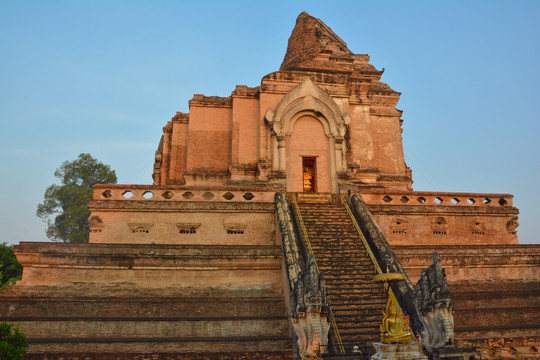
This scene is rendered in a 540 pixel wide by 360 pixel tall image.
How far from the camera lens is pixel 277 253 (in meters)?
14.0

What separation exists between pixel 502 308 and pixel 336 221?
19.0ft

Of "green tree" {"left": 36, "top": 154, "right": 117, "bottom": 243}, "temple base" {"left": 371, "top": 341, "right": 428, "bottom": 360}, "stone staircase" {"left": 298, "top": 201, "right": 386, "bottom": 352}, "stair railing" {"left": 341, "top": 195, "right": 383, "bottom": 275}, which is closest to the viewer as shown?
"temple base" {"left": 371, "top": 341, "right": 428, "bottom": 360}

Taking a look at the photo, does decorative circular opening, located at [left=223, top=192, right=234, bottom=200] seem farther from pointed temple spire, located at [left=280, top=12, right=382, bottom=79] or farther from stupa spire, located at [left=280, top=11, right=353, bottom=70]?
stupa spire, located at [left=280, top=11, right=353, bottom=70]

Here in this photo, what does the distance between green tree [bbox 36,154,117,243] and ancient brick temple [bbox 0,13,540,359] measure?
74.4 ft

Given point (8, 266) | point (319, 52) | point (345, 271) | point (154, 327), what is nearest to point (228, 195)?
point (345, 271)

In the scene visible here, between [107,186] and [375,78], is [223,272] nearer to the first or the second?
[107,186]

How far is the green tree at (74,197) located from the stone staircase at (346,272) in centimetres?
2877

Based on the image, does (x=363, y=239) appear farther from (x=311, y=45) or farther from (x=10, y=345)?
(x=311, y=45)

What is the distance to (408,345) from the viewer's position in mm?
7910

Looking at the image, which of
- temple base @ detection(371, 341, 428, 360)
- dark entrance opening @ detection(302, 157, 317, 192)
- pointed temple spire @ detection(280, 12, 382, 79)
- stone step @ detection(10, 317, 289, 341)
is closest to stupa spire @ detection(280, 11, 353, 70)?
pointed temple spire @ detection(280, 12, 382, 79)

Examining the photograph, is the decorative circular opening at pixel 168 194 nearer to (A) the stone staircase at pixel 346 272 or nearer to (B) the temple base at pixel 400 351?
(A) the stone staircase at pixel 346 272

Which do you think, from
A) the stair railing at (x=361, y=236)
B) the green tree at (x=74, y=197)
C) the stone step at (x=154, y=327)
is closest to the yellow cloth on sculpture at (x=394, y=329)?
the stone step at (x=154, y=327)

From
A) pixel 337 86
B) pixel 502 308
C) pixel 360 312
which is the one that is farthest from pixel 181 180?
pixel 502 308

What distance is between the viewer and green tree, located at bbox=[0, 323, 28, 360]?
8.41 metres
